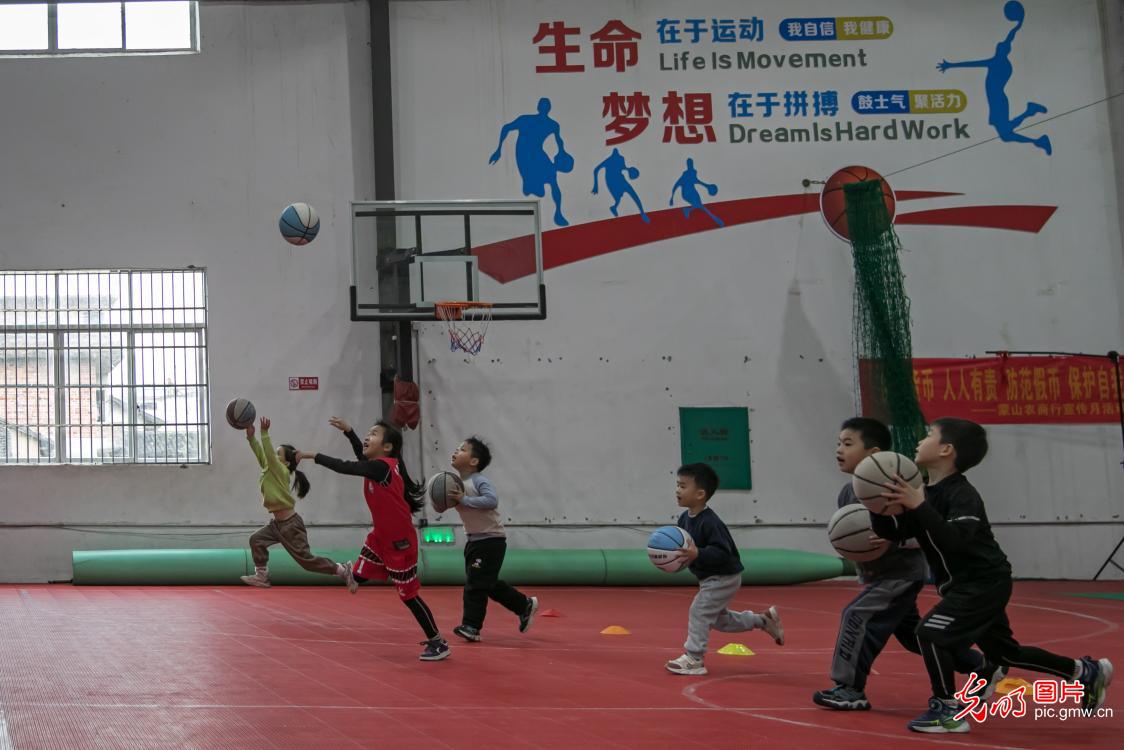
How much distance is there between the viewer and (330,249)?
48.2 feet

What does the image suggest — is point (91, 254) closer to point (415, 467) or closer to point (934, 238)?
point (415, 467)

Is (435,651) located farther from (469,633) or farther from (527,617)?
(527,617)

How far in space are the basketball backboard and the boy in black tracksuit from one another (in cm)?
834

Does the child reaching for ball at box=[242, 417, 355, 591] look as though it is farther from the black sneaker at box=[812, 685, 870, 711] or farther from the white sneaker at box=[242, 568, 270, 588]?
the black sneaker at box=[812, 685, 870, 711]

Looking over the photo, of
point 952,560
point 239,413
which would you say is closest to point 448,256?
point 239,413

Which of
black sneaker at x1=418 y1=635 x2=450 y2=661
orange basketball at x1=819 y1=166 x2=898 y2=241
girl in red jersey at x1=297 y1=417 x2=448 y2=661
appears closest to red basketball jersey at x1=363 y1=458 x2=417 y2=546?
girl in red jersey at x1=297 y1=417 x2=448 y2=661

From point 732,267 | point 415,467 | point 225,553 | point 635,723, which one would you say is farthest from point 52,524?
point 635,723

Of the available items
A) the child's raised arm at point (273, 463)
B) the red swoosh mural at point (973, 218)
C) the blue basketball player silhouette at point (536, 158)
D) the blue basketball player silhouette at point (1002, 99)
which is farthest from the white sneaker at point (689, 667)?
the blue basketball player silhouette at point (1002, 99)

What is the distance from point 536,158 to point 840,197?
13.1 feet

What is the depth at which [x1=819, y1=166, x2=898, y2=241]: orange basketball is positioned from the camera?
14977 mm

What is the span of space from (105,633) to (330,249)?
7.04m

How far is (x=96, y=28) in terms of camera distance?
1485 cm

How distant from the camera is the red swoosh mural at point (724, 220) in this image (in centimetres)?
1488

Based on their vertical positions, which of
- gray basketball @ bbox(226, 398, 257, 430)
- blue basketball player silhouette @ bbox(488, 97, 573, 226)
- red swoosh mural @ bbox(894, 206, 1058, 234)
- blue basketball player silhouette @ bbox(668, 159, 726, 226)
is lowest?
gray basketball @ bbox(226, 398, 257, 430)
